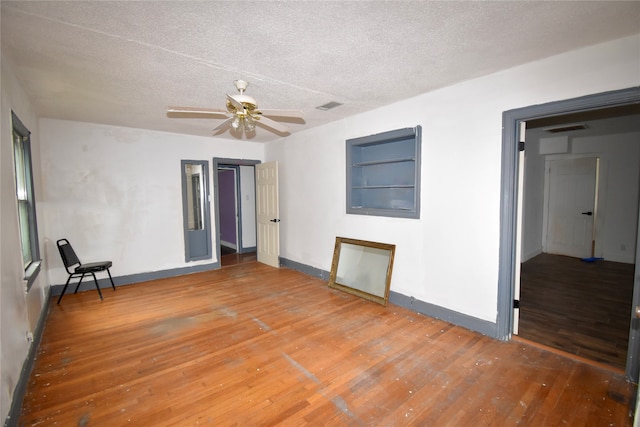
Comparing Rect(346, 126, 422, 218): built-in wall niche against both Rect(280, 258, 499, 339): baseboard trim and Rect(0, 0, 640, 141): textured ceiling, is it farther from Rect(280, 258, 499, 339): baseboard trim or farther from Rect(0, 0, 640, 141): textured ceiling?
Rect(280, 258, 499, 339): baseboard trim

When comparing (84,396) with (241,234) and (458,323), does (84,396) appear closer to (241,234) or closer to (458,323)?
(458,323)

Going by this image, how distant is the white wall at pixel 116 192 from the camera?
14.0 ft

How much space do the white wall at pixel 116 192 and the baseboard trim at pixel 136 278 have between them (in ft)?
0.24

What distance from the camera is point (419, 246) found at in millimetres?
3533

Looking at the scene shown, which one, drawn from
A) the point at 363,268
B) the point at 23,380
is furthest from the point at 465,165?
the point at 23,380

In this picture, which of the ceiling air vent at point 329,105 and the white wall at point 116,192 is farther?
the white wall at point 116,192

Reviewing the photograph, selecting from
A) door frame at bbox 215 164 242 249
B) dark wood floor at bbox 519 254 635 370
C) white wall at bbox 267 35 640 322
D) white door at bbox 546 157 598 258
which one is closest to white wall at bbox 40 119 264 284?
door frame at bbox 215 164 242 249

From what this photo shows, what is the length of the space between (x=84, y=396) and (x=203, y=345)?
0.91 metres

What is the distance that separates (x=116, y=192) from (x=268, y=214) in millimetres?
2505

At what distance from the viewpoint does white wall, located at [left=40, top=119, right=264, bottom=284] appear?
4.25m

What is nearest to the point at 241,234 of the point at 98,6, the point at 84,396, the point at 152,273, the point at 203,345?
the point at 152,273

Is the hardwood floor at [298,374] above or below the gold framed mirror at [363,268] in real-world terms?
below

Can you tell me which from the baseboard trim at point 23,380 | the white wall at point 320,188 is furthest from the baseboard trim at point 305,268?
the baseboard trim at point 23,380

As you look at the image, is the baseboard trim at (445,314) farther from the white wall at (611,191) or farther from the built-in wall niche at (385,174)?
the white wall at (611,191)
